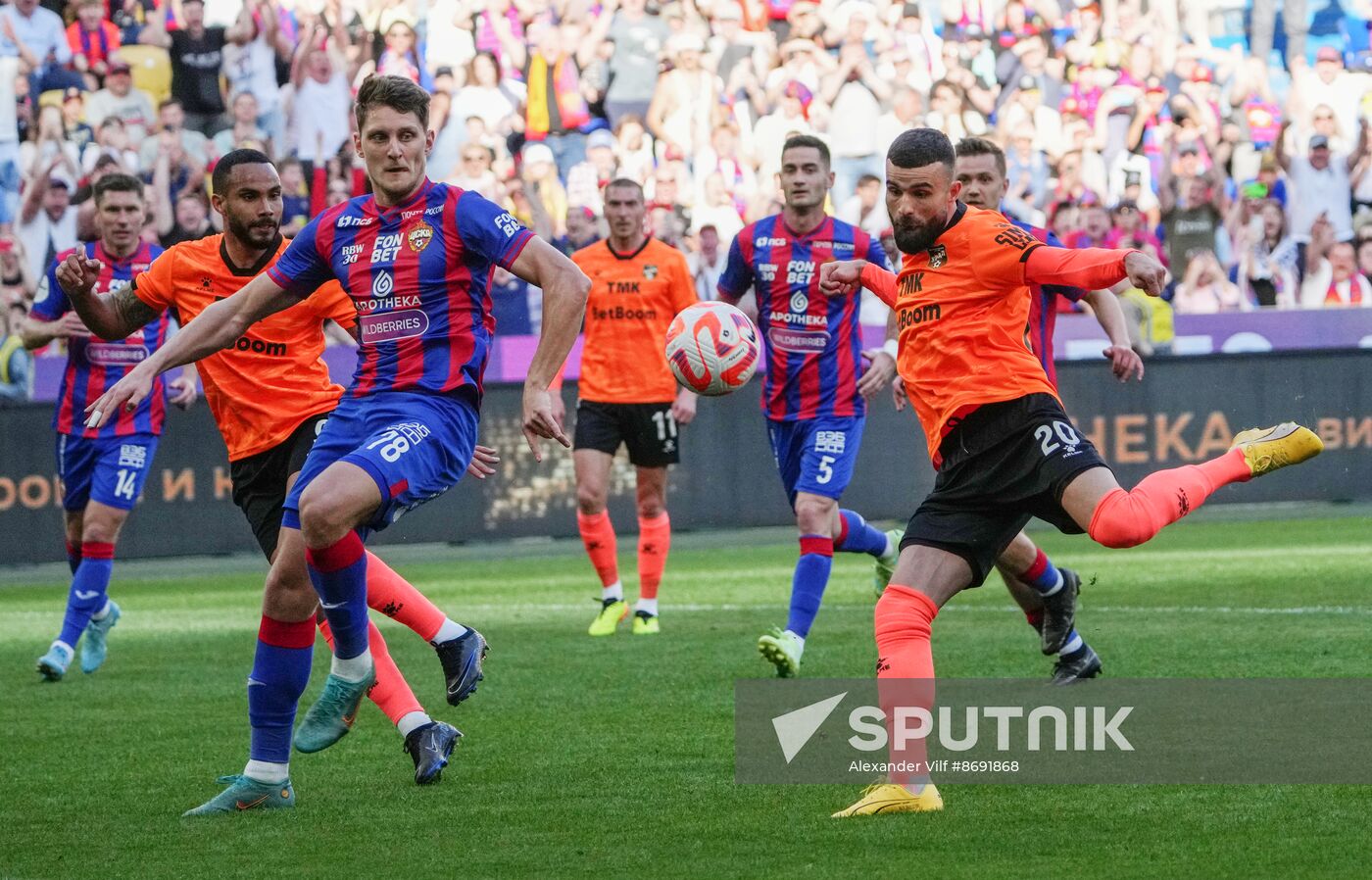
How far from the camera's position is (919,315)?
6328 mm

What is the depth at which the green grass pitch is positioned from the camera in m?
5.09

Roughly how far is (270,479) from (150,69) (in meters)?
14.0

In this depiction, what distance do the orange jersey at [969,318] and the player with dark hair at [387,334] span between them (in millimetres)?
1115

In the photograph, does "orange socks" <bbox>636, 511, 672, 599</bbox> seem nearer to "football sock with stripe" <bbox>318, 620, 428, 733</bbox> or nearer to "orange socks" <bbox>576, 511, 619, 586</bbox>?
"orange socks" <bbox>576, 511, 619, 586</bbox>

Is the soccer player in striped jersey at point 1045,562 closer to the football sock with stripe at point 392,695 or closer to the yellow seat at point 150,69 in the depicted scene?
the football sock with stripe at point 392,695

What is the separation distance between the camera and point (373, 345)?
6.36 meters

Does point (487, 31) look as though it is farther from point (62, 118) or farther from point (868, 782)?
point (868, 782)

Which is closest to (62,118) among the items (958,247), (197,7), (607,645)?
(197,7)

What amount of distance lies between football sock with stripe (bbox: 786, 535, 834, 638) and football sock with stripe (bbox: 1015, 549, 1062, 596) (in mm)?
1373

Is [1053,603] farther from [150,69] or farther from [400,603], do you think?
[150,69]

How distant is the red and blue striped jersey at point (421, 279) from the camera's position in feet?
20.6

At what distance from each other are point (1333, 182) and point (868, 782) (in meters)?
17.7

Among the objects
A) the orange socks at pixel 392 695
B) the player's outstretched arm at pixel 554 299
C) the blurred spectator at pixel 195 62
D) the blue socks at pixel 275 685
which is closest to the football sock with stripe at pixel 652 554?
the orange socks at pixel 392 695

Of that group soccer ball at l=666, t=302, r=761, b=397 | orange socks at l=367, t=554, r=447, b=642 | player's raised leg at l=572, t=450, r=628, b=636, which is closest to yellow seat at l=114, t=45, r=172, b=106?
player's raised leg at l=572, t=450, r=628, b=636
